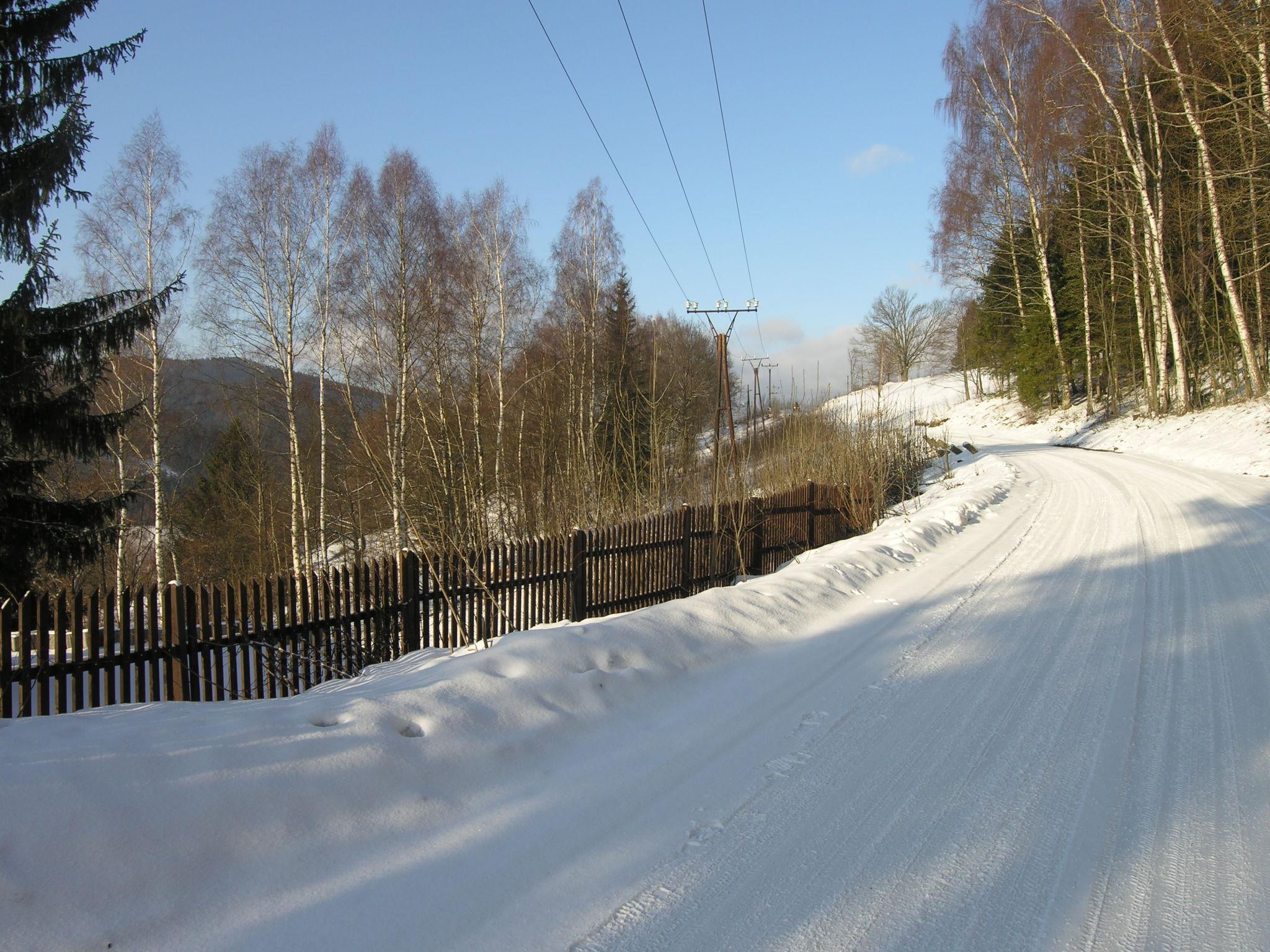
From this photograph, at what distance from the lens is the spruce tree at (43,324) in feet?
27.8

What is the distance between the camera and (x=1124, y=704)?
14.4ft

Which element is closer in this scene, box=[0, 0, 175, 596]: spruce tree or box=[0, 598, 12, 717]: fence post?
box=[0, 598, 12, 717]: fence post

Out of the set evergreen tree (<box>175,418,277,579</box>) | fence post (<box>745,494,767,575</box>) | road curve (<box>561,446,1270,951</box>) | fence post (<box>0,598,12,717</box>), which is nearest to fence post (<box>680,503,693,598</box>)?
fence post (<box>745,494,767,575</box>)

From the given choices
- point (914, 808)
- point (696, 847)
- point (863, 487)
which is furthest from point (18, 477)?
point (863, 487)

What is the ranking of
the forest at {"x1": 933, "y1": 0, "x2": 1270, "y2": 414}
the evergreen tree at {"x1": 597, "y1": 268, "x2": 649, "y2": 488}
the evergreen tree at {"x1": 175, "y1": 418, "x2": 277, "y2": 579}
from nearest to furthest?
the forest at {"x1": 933, "y1": 0, "x2": 1270, "y2": 414}
the evergreen tree at {"x1": 597, "y1": 268, "x2": 649, "y2": 488}
the evergreen tree at {"x1": 175, "y1": 418, "x2": 277, "y2": 579}

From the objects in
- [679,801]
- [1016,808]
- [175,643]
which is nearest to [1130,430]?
[1016,808]

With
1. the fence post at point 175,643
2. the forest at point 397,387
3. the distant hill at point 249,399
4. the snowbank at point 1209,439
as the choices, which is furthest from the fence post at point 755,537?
the snowbank at point 1209,439

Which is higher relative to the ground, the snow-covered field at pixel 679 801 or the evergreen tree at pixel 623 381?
the evergreen tree at pixel 623 381

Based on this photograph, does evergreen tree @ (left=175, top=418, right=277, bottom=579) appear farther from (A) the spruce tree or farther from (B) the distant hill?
(A) the spruce tree

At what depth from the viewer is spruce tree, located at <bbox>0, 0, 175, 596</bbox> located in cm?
848

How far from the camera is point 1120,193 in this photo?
79.5ft

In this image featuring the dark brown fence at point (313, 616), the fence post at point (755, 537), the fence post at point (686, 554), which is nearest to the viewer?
the dark brown fence at point (313, 616)

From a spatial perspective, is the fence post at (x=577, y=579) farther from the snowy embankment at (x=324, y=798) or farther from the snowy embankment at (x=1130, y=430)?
the snowy embankment at (x=1130, y=430)

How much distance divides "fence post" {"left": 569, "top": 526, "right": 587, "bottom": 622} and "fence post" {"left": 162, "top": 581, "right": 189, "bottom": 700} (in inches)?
160
